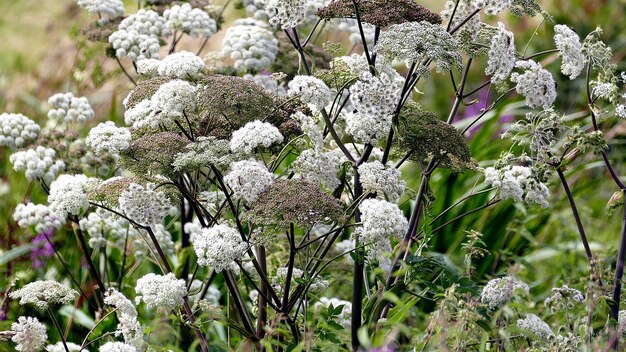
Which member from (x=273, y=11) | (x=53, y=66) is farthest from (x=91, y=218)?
(x=53, y=66)

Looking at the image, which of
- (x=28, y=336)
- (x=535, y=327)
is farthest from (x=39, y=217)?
(x=535, y=327)

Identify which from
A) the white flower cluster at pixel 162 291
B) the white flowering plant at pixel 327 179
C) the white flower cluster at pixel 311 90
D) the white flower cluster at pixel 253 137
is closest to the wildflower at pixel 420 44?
the white flowering plant at pixel 327 179

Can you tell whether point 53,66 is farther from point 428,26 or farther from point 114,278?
point 428,26

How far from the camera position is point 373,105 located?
313 cm

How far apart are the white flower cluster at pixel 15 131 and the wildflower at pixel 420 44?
188cm

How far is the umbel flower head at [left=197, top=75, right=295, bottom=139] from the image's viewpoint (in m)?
3.07

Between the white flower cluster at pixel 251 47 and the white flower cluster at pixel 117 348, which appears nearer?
the white flower cluster at pixel 117 348

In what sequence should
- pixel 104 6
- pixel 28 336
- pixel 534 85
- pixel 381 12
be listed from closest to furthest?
pixel 28 336, pixel 381 12, pixel 534 85, pixel 104 6

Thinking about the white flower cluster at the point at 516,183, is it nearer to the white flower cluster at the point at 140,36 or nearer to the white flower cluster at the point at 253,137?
the white flower cluster at the point at 253,137

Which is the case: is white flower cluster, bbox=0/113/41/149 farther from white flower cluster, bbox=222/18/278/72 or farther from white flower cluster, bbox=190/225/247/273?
white flower cluster, bbox=190/225/247/273

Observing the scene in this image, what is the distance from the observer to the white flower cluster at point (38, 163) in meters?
3.91

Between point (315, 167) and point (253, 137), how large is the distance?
0.30m

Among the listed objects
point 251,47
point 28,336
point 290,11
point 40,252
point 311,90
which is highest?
point 290,11

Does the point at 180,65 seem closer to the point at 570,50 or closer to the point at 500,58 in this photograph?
the point at 500,58
